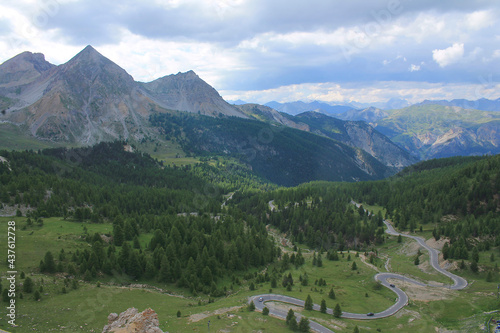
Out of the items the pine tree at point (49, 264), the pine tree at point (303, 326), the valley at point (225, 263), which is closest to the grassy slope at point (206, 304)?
the valley at point (225, 263)

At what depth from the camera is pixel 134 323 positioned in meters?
44.7

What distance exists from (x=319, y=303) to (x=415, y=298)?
2712 cm

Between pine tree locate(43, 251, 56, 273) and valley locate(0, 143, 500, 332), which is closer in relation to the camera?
valley locate(0, 143, 500, 332)

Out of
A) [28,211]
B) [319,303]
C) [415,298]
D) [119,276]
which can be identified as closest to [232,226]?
[119,276]

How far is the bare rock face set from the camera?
44594mm

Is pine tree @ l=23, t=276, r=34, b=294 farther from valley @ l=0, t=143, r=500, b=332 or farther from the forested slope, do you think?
the forested slope

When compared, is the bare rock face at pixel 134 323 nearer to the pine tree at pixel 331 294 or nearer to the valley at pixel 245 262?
the valley at pixel 245 262

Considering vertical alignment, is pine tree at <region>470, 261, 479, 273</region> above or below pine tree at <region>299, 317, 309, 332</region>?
below

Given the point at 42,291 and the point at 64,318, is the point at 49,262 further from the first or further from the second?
the point at 64,318

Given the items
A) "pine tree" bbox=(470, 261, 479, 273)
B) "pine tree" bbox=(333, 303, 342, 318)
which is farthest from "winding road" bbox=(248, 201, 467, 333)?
"pine tree" bbox=(470, 261, 479, 273)

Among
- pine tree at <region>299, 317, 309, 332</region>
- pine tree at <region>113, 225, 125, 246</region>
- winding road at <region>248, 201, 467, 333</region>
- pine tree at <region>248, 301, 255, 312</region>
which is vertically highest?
pine tree at <region>113, 225, 125, 246</region>

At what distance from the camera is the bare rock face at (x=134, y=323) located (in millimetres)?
44594

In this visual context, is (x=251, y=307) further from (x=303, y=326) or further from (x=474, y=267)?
(x=474, y=267)

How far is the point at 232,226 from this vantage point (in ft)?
425
